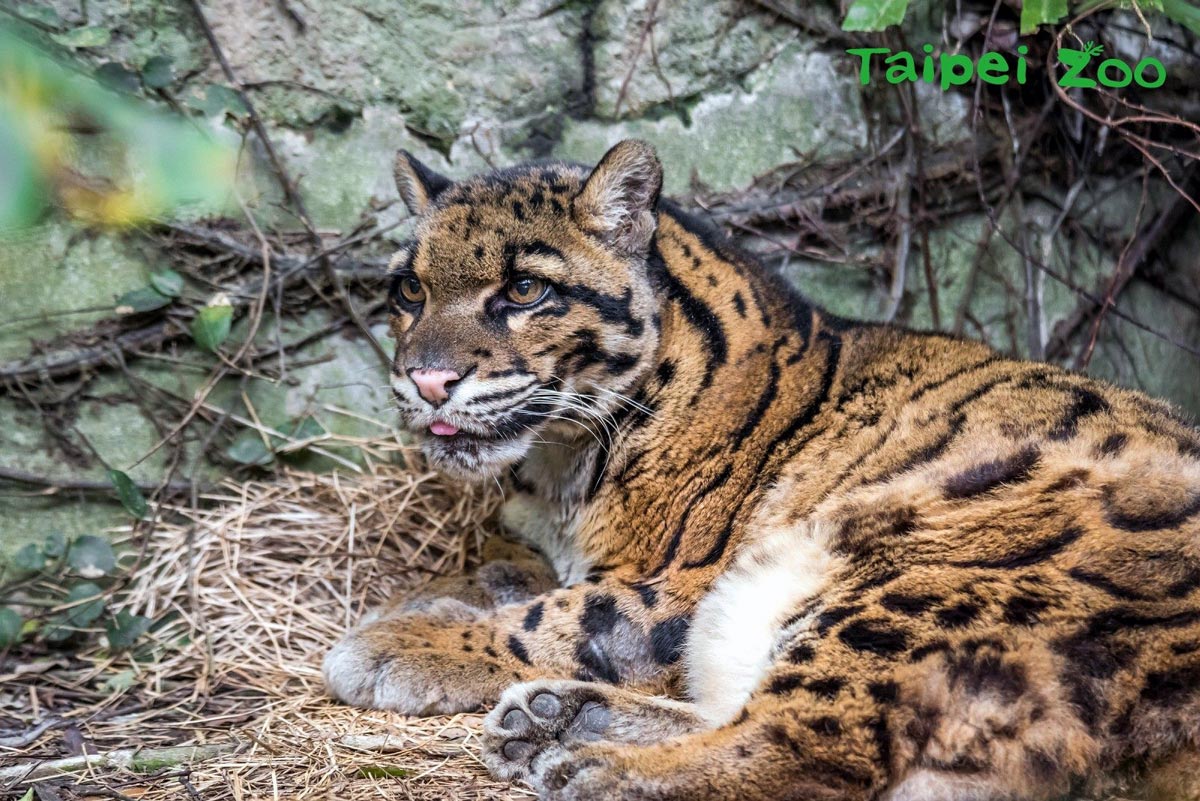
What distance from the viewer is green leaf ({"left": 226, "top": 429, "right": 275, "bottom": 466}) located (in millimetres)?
5715

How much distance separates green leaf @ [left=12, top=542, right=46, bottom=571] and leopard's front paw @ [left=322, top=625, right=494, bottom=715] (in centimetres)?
173

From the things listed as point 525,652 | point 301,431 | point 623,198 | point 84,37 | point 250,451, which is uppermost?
point 623,198

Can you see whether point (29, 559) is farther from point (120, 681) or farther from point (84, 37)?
point (84, 37)

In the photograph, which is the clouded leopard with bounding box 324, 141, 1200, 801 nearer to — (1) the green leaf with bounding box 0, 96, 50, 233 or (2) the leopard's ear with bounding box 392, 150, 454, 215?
(2) the leopard's ear with bounding box 392, 150, 454, 215

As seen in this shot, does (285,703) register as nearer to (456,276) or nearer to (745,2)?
(456,276)

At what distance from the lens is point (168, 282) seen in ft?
18.4

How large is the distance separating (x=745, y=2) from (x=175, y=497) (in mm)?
4231

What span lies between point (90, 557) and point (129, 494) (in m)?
0.34

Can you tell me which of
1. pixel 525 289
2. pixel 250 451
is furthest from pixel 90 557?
pixel 525 289

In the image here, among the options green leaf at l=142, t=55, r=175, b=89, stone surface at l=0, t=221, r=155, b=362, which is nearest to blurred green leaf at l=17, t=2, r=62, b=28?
green leaf at l=142, t=55, r=175, b=89

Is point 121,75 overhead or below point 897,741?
overhead

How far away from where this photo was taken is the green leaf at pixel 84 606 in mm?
5078

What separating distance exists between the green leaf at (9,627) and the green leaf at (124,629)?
40 centimetres

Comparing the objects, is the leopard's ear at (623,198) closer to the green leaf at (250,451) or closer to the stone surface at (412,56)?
the stone surface at (412,56)
